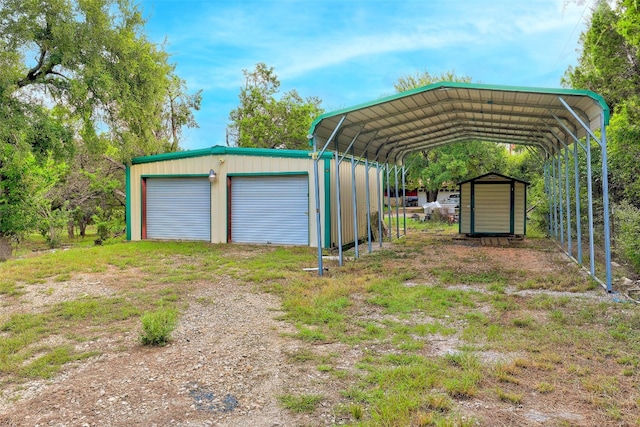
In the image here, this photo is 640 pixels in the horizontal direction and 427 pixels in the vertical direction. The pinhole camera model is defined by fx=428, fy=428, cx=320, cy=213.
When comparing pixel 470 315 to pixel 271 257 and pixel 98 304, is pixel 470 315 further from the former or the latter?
pixel 271 257

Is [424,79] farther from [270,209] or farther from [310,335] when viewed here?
[310,335]

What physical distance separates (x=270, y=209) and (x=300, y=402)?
869 cm

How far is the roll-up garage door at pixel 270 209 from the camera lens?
11047 millimetres

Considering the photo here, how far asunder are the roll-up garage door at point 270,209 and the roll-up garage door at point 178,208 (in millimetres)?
936

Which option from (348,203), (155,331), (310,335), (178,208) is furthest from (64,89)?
(310,335)

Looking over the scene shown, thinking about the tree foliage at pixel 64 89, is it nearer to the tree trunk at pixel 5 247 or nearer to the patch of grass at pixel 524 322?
the tree trunk at pixel 5 247

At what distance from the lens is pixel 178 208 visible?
12.3 metres

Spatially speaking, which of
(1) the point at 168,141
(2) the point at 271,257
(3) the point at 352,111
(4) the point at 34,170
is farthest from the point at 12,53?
(1) the point at 168,141

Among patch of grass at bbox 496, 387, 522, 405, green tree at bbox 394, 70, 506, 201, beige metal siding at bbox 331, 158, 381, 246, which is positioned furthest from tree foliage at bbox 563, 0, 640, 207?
green tree at bbox 394, 70, 506, 201

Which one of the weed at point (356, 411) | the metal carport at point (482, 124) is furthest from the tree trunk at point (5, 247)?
the weed at point (356, 411)

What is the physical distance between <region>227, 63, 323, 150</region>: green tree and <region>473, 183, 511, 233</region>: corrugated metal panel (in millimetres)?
13057

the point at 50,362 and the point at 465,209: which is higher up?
the point at 465,209

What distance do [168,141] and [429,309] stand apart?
63.5ft

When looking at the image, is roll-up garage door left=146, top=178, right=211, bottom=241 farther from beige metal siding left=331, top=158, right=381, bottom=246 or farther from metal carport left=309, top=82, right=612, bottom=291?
metal carport left=309, top=82, right=612, bottom=291
